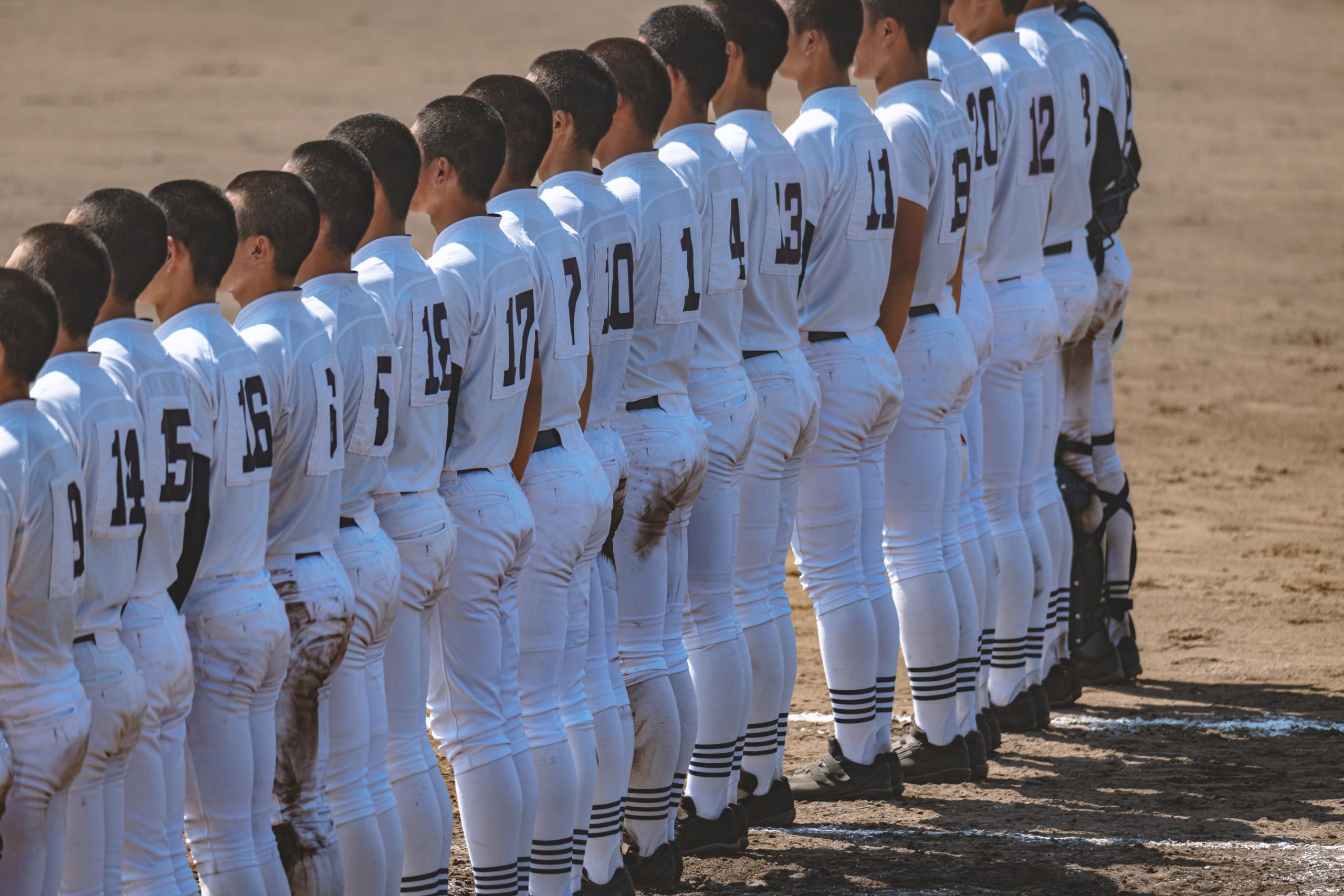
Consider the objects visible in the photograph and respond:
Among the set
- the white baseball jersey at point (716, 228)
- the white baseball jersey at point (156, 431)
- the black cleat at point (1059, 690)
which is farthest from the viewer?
the black cleat at point (1059, 690)

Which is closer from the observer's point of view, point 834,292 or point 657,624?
point 657,624

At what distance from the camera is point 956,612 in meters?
6.43

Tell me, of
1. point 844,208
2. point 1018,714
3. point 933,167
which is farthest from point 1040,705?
point 844,208

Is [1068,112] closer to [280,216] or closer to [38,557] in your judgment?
[280,216]

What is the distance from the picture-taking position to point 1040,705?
7.25m

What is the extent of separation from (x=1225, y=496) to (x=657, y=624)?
21.4ft

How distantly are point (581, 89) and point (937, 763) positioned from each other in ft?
8.92

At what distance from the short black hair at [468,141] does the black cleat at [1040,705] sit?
344 cm

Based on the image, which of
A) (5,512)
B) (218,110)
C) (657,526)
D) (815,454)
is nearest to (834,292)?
(815,454)

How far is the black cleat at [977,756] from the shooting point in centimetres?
661

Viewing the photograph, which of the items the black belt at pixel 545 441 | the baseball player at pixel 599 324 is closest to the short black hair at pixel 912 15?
the baseball player at pixel 599 324

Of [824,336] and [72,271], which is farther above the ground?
[72,271]

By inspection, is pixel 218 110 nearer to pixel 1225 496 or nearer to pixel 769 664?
pixel 1225 496

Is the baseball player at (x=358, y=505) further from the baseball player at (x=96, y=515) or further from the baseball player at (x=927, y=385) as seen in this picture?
the baseball player at (x=927, y=385)
